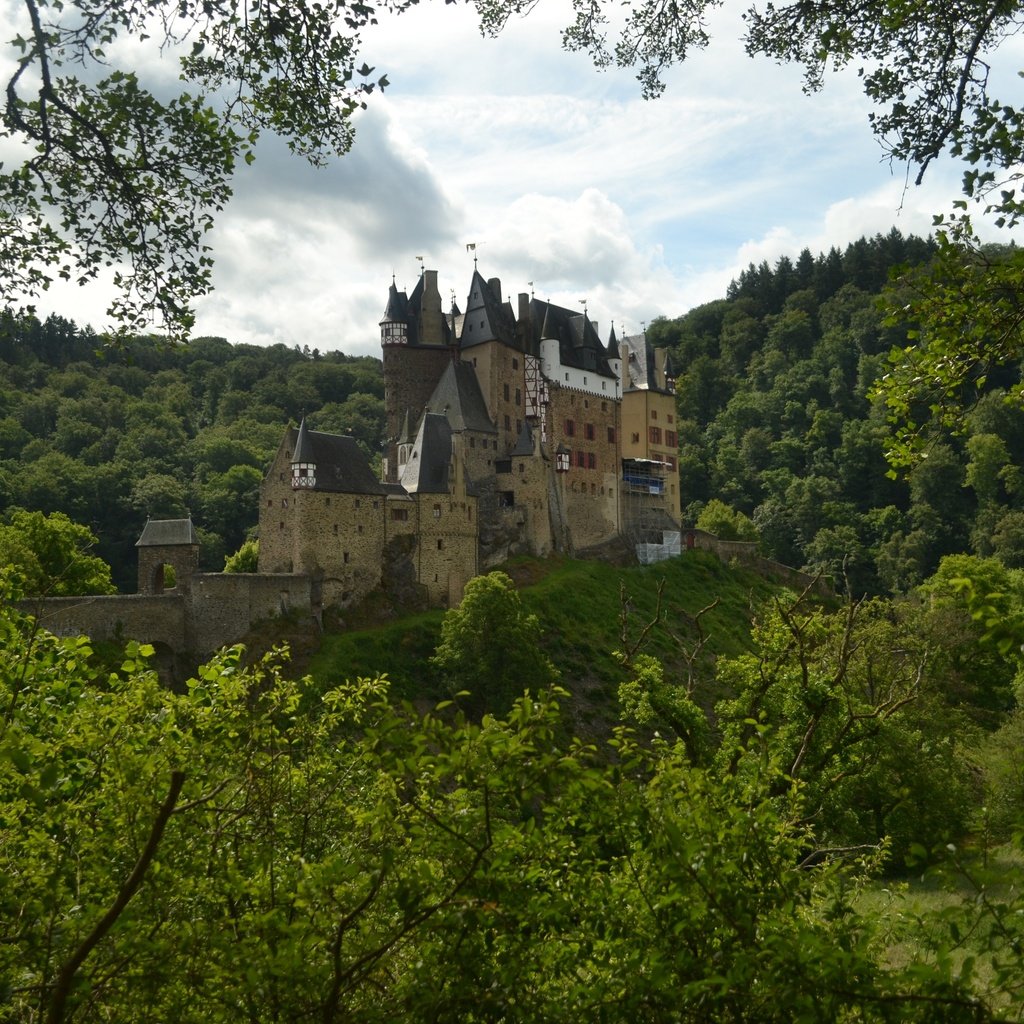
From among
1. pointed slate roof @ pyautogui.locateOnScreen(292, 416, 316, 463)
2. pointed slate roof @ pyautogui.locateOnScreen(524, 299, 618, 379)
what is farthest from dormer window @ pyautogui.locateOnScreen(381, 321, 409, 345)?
pointed slate roof @ pyautogui.locateOnScreen(292, 416, 316, 463)

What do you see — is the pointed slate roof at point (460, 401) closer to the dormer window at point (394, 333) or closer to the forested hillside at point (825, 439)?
the dormer window at point (394, 333)

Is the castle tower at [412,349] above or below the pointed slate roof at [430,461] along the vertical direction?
above

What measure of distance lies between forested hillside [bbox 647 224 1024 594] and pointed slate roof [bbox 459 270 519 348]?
3088 centimetres

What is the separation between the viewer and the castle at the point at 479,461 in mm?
42562

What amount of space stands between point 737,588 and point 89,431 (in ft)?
174

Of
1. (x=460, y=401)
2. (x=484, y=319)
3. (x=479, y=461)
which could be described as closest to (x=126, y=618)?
(x=479, y=461)

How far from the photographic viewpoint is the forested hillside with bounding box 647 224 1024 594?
87125 mm

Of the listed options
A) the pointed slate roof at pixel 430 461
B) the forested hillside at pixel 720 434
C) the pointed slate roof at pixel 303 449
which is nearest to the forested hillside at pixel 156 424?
the forested hillside at pixel 720 434

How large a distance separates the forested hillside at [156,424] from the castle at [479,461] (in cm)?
1969

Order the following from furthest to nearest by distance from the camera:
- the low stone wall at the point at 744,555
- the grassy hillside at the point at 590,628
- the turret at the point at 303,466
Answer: the low stone wall at the point at 744,555, the turret at the point at 303,466, the grassy hillside at the point at 590,628

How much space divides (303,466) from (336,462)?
5.75 feet

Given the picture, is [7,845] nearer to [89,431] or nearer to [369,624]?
[369,624]

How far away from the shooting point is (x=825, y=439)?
336 ft

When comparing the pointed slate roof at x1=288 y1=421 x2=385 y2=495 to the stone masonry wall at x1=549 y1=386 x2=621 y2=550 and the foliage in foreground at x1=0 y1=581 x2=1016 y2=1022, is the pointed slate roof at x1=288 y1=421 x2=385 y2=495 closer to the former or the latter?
the stone masonry wall at x1=549 y1=386 x2=621 y2=550
